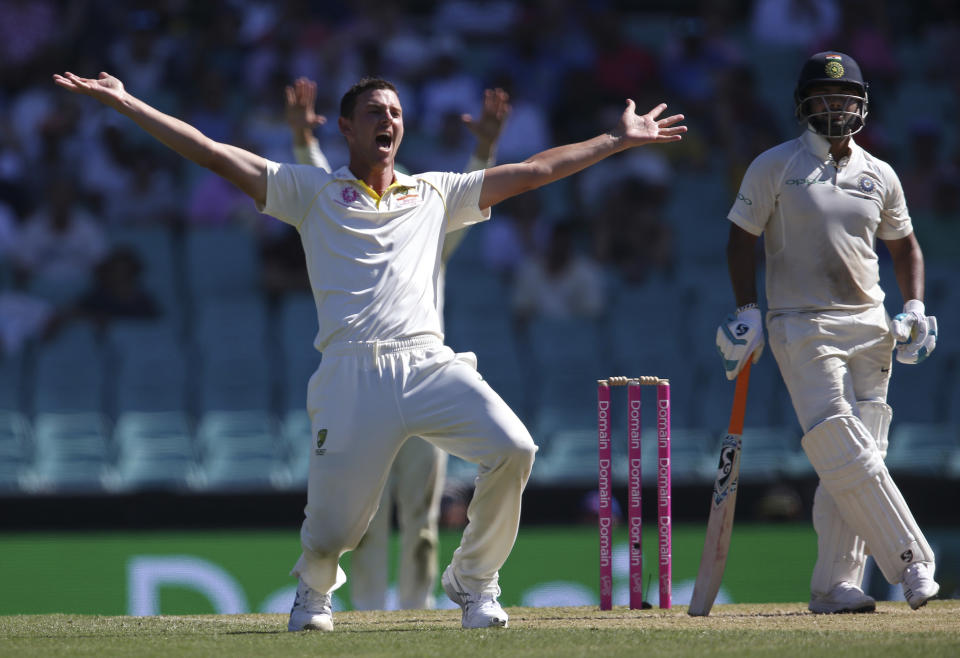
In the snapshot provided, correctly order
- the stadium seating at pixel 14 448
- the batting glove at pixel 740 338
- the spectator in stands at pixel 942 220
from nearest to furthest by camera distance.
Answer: the batting glove at pixel 740 338
the stadium seating at pixel 14 448
the spectator in stands at pixel 942 220

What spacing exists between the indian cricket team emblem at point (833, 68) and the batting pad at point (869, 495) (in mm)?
1290

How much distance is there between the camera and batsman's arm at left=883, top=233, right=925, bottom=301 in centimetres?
575

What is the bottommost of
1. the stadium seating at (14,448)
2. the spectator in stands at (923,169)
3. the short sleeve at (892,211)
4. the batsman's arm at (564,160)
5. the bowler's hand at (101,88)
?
the stadium seating at (14,448)

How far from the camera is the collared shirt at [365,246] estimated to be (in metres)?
4.86

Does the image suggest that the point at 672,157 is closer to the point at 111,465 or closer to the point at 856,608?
the point at 111,465

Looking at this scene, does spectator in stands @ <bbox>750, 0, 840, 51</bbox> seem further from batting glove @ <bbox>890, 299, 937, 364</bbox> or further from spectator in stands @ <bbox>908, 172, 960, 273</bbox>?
batting glove @ <bbox>890, 299, 937, 364</bbox>

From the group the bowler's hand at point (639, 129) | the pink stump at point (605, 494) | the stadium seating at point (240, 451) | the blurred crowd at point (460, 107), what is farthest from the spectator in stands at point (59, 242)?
the bowler's hand at point (639, 129)

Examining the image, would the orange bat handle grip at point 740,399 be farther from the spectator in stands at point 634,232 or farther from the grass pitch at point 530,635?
the spectator in stands at point 634,232

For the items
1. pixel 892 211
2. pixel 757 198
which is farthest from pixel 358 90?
pixel 892 211

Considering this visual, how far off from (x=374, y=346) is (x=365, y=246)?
1.16 feet

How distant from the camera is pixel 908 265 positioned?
228 inches

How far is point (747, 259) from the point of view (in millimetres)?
5551

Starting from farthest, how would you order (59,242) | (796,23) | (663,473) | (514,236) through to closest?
(796,23)
(514,236)
(59,242)
(663,473)

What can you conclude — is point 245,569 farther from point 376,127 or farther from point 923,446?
point 923,446
